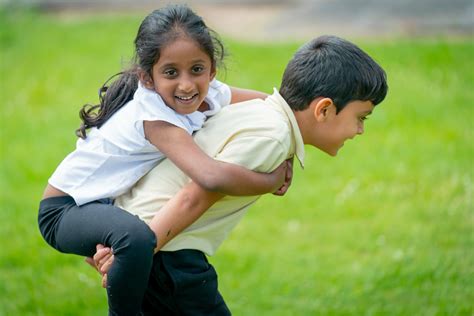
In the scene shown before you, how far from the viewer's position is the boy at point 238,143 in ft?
10.6

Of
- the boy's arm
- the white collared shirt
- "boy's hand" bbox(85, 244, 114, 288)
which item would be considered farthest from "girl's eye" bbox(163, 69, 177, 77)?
"boy's hand" bbox(85, 244, 114, 288)

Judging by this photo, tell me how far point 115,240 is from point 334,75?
3.05 ft

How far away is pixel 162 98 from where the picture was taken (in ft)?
10.6

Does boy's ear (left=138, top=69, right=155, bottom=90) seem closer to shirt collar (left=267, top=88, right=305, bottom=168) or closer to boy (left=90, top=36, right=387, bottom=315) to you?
boy (left=90, top=36, right=387, bottom=315)

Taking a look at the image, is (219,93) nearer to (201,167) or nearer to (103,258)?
(201,167)

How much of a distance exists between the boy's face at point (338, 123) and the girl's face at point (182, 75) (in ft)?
1.39

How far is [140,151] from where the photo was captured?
3.34 metres

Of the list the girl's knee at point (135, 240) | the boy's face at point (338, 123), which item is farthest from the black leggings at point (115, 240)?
the boy's face at point (338, 123)

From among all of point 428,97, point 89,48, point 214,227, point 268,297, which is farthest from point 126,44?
point 214,227

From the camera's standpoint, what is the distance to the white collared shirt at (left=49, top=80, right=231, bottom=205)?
3.30 meters

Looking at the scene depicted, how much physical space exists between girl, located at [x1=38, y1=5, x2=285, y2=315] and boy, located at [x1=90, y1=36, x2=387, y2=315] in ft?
0.22

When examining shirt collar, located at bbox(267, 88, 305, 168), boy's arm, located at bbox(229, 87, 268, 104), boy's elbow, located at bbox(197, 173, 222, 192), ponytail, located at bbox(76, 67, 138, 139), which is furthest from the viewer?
boy's arm, located at bbox(229, 87, 268, 104)

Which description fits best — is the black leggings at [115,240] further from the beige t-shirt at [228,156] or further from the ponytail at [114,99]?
the ponytail at [114,99]

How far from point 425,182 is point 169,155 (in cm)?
433
